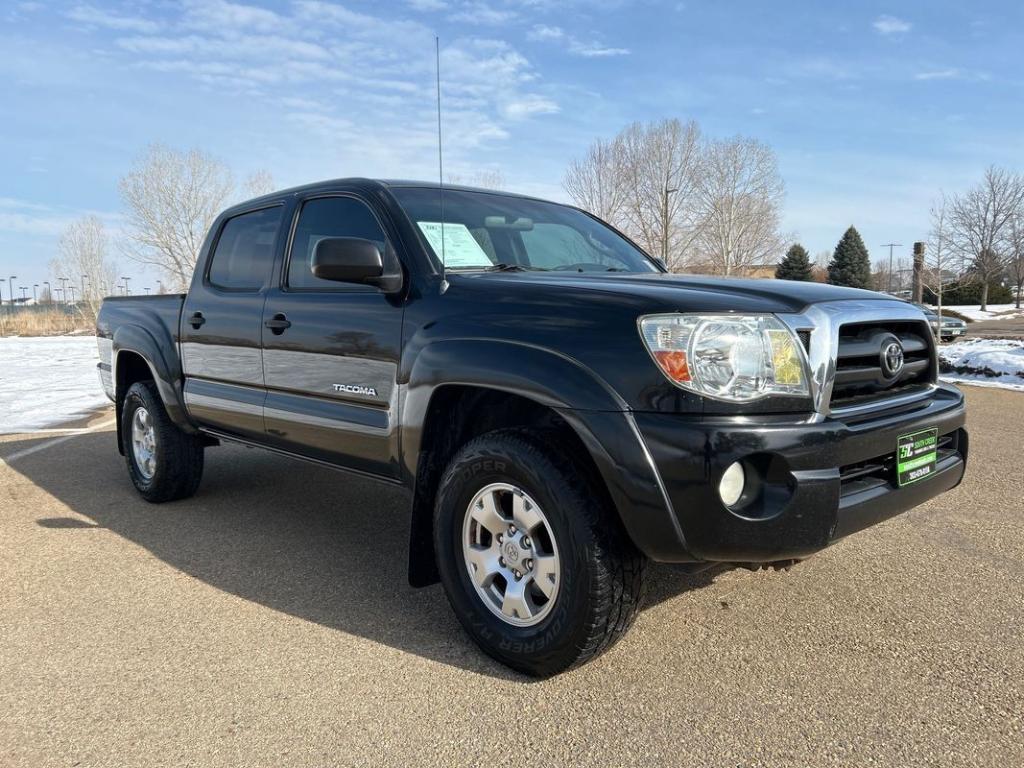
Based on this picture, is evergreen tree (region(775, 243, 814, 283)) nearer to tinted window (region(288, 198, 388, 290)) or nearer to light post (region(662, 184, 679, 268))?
light post (region(662, 184, 679, 268))

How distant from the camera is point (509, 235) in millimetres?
3668

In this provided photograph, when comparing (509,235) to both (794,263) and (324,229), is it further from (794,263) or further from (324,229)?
(794,263)

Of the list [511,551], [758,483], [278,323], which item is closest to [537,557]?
[511,551]

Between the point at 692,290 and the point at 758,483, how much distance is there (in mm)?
703

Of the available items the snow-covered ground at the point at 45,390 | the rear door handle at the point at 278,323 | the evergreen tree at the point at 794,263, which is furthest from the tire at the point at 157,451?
the evergreen tree at the point at 794,263

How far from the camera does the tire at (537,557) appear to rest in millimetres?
2496

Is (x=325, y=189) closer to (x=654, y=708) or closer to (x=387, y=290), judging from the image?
(x=387, y=290)

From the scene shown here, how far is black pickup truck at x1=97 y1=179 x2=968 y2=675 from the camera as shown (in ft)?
7.71

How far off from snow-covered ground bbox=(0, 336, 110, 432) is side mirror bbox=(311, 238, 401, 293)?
22.8 ft

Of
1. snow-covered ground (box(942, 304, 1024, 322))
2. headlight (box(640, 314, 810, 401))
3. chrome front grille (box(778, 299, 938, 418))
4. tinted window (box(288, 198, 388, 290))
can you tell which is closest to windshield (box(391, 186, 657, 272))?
tinted window (box(288, 198, 388, 290))

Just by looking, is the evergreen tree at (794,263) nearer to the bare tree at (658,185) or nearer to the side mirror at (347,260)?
the bare tree at (658,185)

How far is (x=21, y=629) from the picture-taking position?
10.3ft

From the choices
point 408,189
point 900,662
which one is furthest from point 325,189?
point 900,662

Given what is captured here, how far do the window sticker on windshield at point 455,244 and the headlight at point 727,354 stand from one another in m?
1.11
